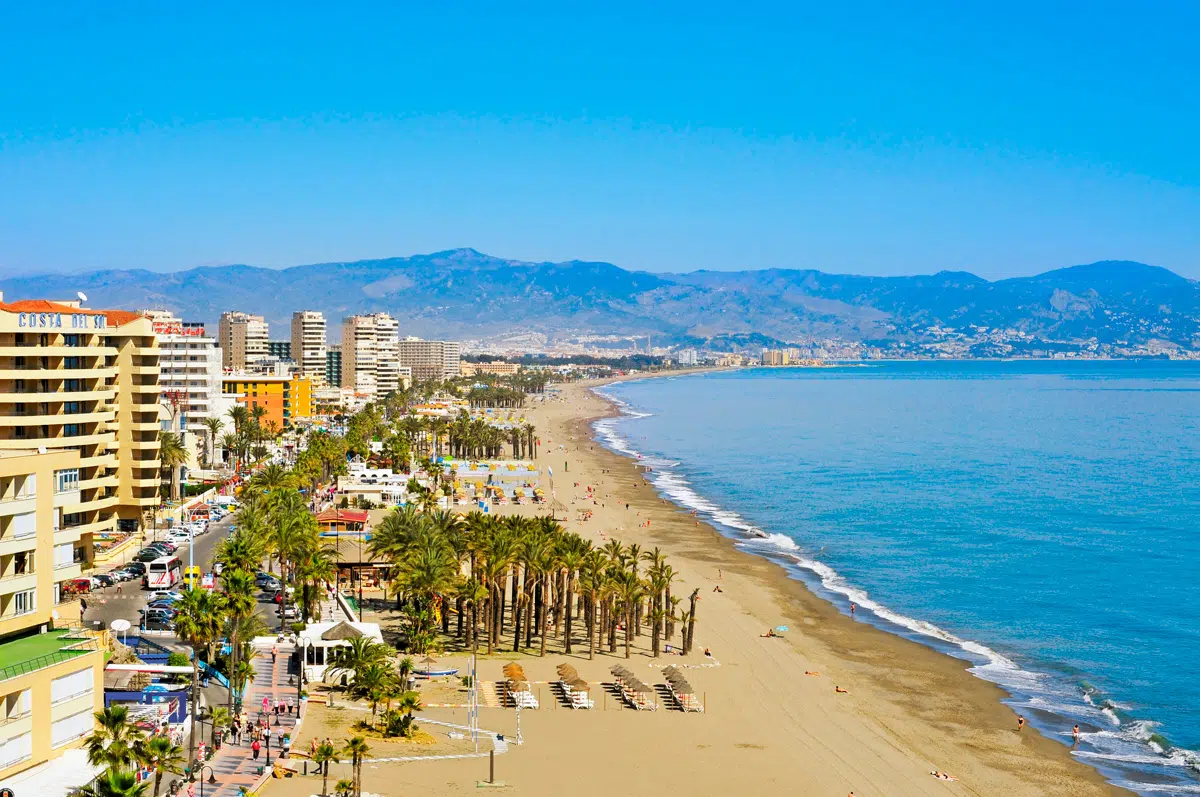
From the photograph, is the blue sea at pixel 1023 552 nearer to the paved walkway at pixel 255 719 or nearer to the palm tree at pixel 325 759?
the palm tree at pixel 325 759

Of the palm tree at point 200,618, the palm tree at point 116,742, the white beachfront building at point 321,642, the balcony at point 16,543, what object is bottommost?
the white beachfront building at point 321,642

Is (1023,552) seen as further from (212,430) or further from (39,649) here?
(212,430)

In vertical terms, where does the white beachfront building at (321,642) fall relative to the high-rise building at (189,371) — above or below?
below

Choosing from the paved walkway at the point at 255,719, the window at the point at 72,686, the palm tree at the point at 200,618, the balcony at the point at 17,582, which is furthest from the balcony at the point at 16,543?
Result: the paved walkway at the point at 255,719

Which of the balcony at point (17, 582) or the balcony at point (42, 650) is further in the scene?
the balcony at point (17, 582)

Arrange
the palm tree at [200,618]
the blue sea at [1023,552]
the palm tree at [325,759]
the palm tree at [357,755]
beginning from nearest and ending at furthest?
the palm tree at [357,755], the palm tree at [325,759], the palm tree at [200,618], the blue sea at [1023,552]

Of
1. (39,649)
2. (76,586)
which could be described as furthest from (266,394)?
(39,649)

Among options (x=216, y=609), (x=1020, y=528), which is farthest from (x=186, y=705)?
(x=1020, y=528)
